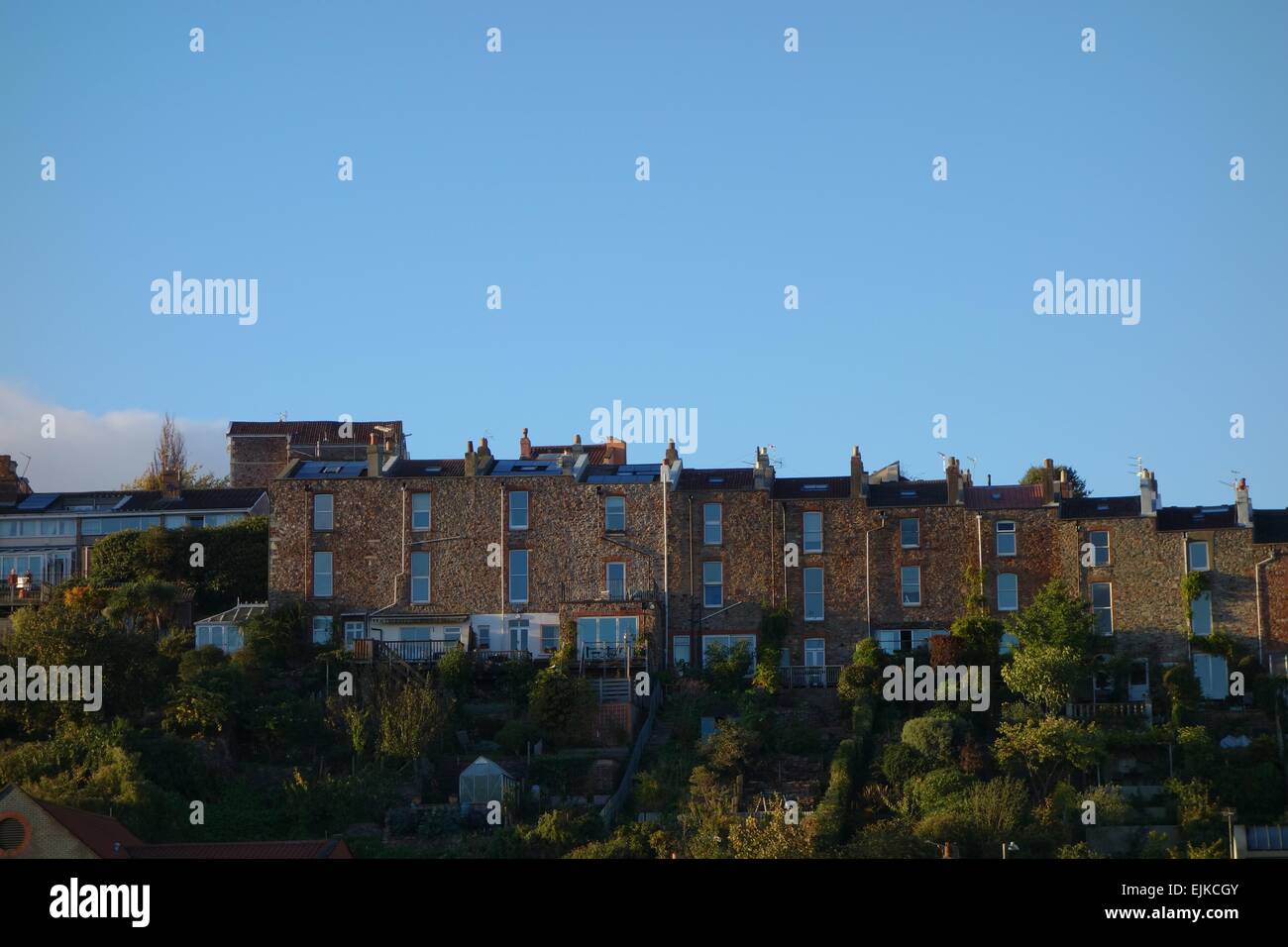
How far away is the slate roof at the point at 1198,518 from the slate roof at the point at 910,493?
6895 mm

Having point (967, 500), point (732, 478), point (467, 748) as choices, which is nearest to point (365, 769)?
point (467, 748)

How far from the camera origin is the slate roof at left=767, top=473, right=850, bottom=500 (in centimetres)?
6059

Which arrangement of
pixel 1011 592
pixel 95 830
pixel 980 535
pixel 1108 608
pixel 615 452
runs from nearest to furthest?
pixel 95 830 → pixel 1108 608 → pixel 1011 592 → pixel 980 535 → pixel 615 452

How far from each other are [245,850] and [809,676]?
2164cm

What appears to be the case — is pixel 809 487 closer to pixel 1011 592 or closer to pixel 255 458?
pixel 1011 592

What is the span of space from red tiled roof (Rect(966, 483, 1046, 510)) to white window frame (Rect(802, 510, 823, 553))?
4763mm

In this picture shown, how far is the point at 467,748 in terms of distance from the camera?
172ft

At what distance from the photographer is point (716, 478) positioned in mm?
61250

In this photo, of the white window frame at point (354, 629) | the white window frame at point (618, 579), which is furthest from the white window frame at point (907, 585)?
the white window frame at point (354, 629)

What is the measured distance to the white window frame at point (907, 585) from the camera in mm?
58938

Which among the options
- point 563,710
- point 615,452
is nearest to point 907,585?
point 563,710

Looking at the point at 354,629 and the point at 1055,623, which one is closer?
the point at 1055,623
